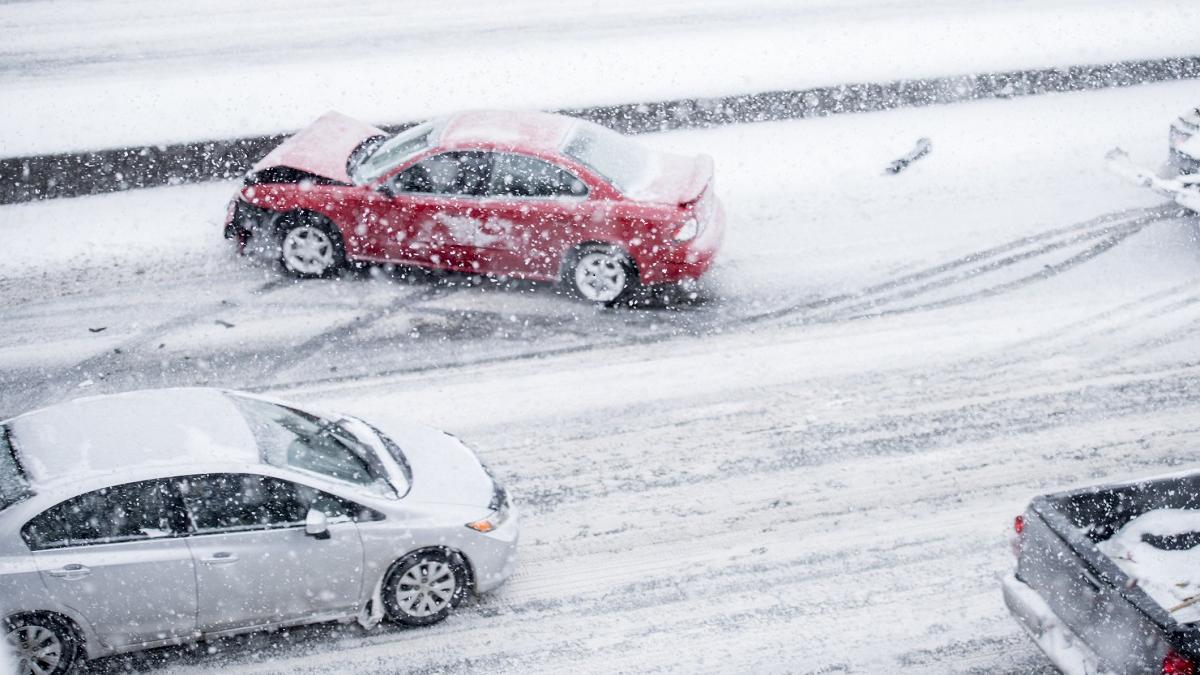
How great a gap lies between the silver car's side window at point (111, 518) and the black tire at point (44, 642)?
1.46 ft

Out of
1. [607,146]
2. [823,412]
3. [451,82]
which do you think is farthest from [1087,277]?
[451,82]

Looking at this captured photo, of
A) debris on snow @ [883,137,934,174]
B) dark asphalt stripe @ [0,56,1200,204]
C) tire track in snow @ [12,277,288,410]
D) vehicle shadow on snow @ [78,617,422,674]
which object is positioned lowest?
vehicle shadow on snow @ [78,617,422,674]

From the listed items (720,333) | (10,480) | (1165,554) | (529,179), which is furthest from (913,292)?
(10,480)

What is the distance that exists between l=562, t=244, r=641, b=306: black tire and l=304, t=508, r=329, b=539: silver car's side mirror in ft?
15.3

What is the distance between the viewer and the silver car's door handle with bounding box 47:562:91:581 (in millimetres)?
6555

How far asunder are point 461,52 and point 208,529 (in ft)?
35.4

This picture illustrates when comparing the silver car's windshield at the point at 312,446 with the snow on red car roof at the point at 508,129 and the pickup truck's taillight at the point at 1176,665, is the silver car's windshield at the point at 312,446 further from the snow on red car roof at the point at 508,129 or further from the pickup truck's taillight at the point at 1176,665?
the pickup truck's taillight at the point at 1176,665

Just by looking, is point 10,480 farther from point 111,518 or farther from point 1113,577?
point 1113,577

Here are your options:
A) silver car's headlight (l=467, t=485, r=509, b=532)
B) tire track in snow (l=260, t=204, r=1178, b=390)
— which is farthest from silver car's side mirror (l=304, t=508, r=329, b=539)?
tire track in snow (l=260, t=204, r=1178, b=390)

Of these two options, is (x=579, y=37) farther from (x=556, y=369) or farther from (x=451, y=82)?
(x=556, y=369)

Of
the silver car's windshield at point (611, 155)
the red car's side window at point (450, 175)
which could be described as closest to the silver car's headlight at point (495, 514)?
the red car's side window at point (450, 175)

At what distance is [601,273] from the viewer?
436 inches

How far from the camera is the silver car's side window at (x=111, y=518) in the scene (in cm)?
659

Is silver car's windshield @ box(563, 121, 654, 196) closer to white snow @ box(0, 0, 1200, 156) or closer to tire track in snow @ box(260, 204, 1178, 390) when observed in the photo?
tire track in snow @ box(260, 204, 1178, 390)
